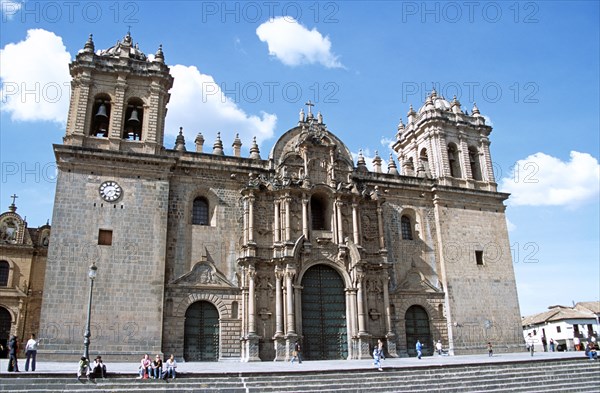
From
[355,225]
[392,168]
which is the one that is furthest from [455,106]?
[355,225]

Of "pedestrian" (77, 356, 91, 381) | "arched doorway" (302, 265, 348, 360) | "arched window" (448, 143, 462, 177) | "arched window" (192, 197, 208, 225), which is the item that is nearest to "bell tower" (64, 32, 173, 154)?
"arched window" (192, 197, 208, 225)

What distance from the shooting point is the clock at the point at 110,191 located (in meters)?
22.8

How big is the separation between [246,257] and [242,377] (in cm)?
927

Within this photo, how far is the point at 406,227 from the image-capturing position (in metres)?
28.9

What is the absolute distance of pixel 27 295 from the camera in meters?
32.2

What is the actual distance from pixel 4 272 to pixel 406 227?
2631cm

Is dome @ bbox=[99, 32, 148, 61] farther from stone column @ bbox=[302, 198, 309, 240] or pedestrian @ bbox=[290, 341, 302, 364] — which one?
pedestrian @ bbox=[290, 341, 302, 364]

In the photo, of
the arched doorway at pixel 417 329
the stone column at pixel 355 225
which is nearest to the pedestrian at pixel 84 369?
the stone column at pixel 355 225

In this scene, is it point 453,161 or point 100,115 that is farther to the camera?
point 453,161

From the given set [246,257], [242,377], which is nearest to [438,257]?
[246,257]

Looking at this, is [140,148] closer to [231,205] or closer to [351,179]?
[231,205]

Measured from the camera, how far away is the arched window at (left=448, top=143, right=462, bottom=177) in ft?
102

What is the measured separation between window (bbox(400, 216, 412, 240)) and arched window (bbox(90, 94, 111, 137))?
16995 mm

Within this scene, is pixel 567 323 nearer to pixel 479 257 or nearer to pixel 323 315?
pixel 479 257
